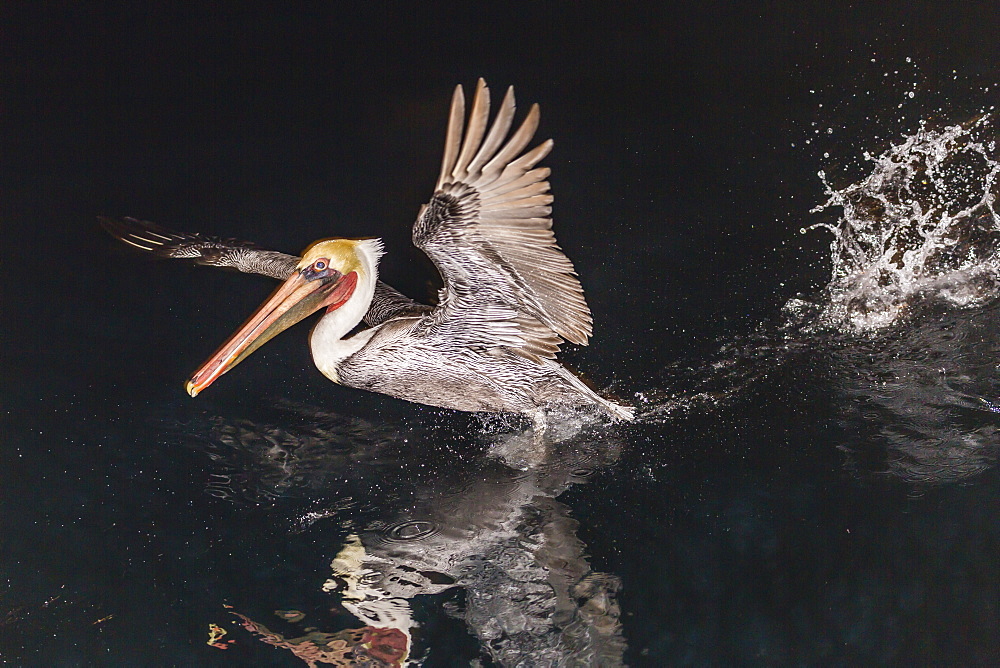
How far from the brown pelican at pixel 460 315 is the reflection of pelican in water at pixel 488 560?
21 cm

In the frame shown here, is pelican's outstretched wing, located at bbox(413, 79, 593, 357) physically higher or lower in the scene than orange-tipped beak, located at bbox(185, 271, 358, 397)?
higher

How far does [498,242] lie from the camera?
257 cm

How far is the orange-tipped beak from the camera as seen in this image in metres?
2.85

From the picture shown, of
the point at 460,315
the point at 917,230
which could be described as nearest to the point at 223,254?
the point at 460,315

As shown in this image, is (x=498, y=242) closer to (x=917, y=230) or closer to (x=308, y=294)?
(x=308, y=294)

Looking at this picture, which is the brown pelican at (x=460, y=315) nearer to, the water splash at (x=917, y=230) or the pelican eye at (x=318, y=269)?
the pelican eye at (x=318, y=269)

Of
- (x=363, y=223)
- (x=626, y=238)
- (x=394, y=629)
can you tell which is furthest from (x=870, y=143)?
(x=394, y=629)

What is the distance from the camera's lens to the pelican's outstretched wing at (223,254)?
3246 millimetres

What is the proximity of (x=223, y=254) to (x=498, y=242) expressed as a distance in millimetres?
1244

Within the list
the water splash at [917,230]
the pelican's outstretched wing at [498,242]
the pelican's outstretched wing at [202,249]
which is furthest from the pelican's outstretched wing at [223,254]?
the water splash at [917,230]

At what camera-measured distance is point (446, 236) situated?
2531 millimetres

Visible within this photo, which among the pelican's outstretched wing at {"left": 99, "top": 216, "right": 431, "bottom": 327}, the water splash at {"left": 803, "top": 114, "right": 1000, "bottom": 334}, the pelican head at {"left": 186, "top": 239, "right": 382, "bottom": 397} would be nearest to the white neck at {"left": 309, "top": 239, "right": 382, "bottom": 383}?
the pelican head at {"left": 186, "top": 239, "right": 382, "bottom": 397}

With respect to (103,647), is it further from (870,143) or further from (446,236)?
(870,143)

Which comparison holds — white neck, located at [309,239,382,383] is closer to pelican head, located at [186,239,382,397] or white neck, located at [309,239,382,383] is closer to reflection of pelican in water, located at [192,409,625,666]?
pelican head, located at [186,239,382,397]
